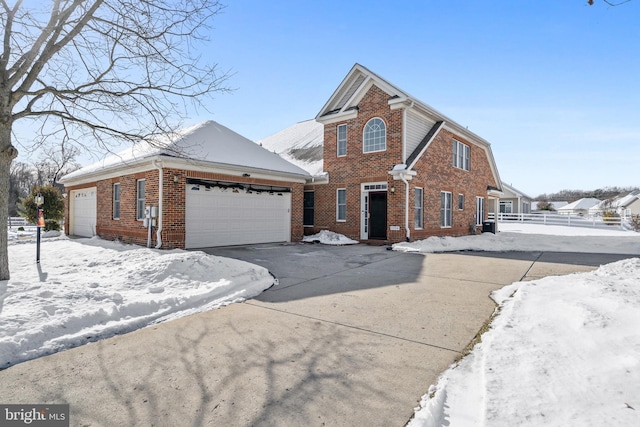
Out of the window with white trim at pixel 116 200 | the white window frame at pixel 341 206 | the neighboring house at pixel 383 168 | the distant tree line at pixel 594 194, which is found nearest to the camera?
the window with white trim at pixel 116 200

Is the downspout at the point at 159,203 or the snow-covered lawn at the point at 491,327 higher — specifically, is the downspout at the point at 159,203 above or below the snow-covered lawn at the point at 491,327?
above

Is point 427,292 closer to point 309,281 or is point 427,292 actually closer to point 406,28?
point 309,281

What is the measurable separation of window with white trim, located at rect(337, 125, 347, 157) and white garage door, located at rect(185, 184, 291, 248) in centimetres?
321

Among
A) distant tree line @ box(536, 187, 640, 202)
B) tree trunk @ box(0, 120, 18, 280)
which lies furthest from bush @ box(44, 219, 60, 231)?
distant tree line @ box(536, 187, 640, 202)

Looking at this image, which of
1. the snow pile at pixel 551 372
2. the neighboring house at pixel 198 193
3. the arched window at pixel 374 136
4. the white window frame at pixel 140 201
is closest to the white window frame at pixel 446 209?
the arched window at pixel 374 136

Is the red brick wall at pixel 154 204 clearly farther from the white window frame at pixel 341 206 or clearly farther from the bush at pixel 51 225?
the bush at pixel 51 225

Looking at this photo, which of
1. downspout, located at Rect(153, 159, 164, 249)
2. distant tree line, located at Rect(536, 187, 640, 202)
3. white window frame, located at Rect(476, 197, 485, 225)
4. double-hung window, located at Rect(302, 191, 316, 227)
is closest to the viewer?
downspout, located at Rect(153, 159, 164, 249)

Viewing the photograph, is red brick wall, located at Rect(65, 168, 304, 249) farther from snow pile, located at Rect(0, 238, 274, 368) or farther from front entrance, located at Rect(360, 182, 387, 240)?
front entrance, located at Rect(360, 182, 387, 240)

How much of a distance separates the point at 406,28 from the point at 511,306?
8205 millimetres

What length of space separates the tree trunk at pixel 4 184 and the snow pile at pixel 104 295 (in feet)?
1.75

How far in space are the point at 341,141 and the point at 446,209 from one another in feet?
20.3

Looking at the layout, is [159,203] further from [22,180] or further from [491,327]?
[22,180]

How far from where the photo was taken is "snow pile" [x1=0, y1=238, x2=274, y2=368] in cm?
397

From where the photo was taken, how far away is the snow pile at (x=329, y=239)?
47.1 feet
